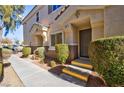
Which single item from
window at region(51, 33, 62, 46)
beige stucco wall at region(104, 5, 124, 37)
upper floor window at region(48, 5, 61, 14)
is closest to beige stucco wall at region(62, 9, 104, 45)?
beige stucco wall at region(104, 5, 124, 37)

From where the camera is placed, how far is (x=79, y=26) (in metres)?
12.8

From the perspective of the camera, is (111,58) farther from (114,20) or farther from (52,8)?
(52,8)

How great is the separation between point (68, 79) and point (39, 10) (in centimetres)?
1444

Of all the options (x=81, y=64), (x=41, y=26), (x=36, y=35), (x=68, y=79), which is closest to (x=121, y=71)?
(x=68, y=79)

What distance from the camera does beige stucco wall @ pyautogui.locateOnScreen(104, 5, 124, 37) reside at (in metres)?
8.32

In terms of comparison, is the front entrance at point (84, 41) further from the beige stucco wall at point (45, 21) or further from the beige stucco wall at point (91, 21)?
the beige stucco wall at point (45, 21)

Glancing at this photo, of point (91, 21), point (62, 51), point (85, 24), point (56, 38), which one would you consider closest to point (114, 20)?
point (91, 21)

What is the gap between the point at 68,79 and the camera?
30.2ft

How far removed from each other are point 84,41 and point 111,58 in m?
6.32

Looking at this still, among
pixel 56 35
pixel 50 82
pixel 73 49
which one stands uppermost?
pixel 56 35

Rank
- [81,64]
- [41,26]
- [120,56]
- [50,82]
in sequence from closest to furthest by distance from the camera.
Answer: [120,56]
[50,82]
[81,64]
[41,26]

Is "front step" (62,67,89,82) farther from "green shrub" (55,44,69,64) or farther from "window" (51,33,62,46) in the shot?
"window" (51,33,62,46)

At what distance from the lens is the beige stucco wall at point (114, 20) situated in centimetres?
832

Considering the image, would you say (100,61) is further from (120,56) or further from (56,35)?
(56,35)
